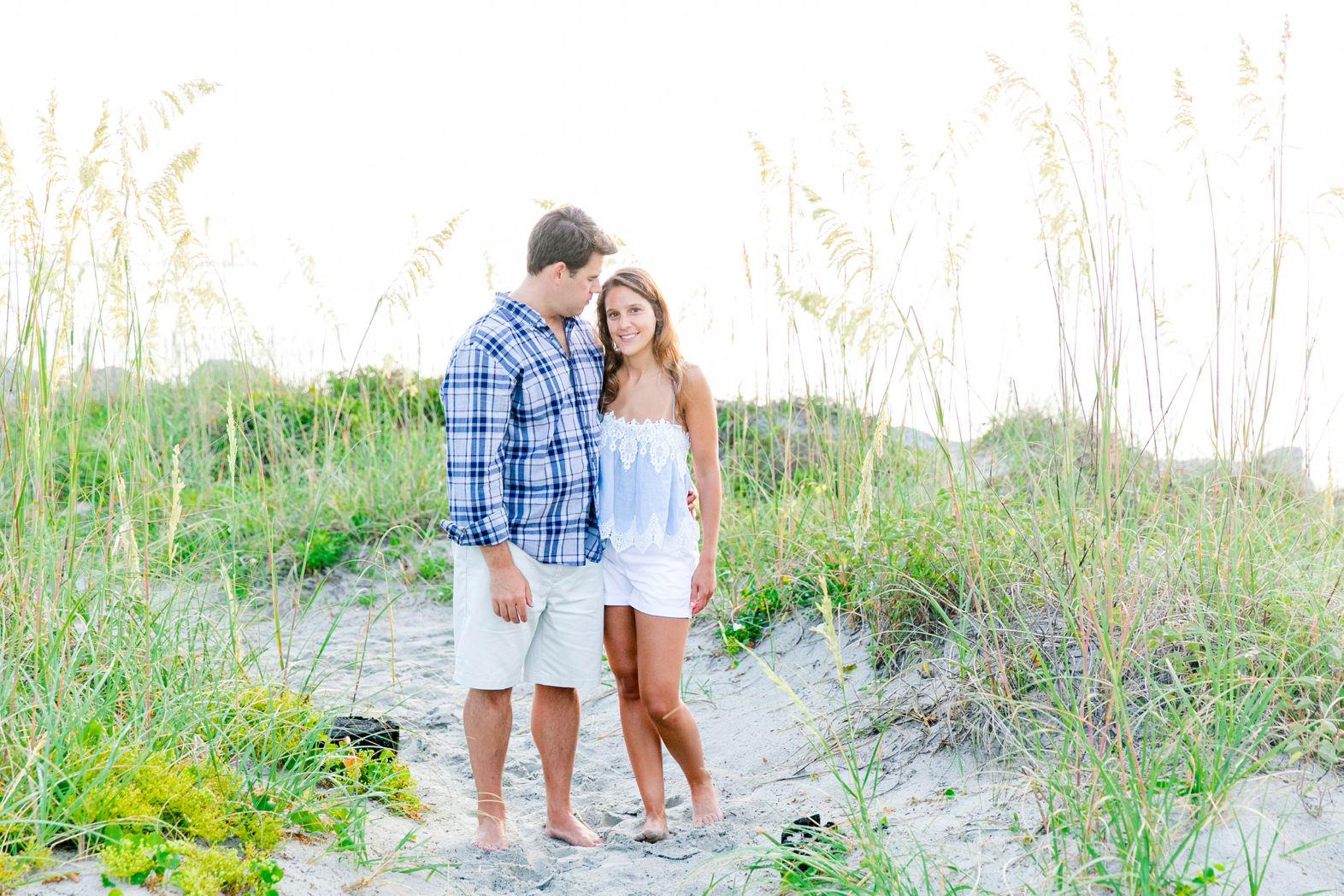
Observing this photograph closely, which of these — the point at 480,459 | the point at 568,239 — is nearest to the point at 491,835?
the point at 480,459

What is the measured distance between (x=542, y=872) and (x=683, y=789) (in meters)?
0.84

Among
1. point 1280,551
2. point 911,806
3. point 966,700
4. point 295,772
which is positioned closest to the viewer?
point 295,772

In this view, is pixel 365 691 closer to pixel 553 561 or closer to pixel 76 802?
pixel 553 561

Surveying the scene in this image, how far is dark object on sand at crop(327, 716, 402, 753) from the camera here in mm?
3459

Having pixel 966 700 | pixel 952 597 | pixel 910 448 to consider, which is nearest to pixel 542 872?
pixel 966 700

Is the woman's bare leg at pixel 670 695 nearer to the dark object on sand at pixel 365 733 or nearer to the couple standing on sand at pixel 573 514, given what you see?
the couple standing on sand at pixel 573 514

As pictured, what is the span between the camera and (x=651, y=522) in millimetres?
3268

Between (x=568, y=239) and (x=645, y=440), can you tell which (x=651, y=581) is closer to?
(x=645, y=440)

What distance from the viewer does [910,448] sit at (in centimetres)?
500

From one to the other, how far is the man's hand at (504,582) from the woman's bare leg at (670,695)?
44cm

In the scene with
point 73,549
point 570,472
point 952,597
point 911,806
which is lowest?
point 911,806

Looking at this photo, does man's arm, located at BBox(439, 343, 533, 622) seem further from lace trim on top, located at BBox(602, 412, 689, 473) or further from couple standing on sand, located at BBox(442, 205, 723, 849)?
lace trim on top, located at BBox(602, 412, 689, 473)

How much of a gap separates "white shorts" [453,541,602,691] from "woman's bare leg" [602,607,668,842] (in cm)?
8

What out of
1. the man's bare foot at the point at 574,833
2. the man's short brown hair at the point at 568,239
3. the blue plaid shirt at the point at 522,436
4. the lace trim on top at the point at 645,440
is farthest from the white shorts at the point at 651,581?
the man's short brown hair at the point at 568,239
